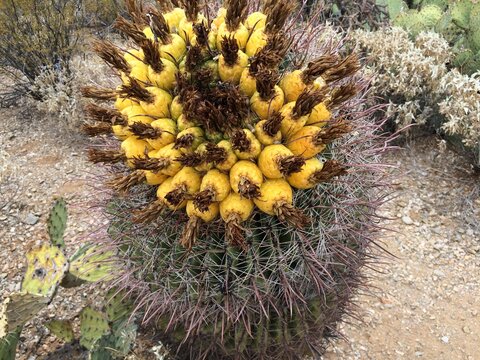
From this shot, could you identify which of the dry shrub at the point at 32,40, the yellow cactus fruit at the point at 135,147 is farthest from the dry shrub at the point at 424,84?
the dry shrub at the point at 32,40

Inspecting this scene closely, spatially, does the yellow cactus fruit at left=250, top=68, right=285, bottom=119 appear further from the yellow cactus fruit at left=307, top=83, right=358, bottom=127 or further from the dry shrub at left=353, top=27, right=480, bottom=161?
the dry shrub at left=353, top=27, right=480, bottom=161

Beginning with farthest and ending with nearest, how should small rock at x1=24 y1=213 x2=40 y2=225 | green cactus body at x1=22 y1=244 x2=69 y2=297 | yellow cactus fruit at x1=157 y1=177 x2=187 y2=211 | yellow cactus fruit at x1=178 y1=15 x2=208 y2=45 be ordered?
small rock at x1=24 y1=213 x2=40 y2=225, green cactus body at x1=22 y1=244 x2=69 y2=297, yellow cactus fruit at x1=178 y1=15 x2=208 y2=45, yellow cactus fruit at x1=157 y1=177 x2=187 y2=211

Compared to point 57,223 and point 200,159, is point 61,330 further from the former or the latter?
point 200,159

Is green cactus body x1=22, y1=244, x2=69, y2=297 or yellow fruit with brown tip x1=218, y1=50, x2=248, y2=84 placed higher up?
yellow fruit with brown tip x1=218, y1=50, x2=248, y2=84

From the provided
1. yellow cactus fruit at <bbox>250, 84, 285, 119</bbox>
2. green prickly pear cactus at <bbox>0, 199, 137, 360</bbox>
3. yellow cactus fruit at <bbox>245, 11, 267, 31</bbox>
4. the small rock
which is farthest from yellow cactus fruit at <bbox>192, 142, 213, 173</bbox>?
the small rock

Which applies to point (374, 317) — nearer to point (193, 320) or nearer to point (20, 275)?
point (193, 320)

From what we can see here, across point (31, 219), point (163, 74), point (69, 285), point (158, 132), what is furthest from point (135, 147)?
point (31, 219)

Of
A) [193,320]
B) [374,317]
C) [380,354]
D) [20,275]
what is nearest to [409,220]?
[374,317]
